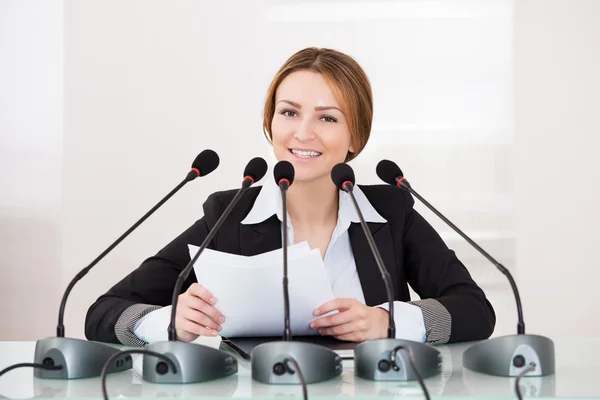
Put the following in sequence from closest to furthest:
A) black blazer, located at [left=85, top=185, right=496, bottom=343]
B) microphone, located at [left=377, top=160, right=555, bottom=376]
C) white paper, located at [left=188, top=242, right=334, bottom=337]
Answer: microphone, located at [left=377, top=160, right=555, bottom=376] → white paper, located at [left=188, top=242, right=334, bottom=337] → black blazer, located at [left=85, top=185, right=496, bottom=343]

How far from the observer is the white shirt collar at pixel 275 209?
2.19 meters

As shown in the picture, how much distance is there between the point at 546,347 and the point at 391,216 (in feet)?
3.20

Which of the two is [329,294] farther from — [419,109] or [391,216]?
[419,109]

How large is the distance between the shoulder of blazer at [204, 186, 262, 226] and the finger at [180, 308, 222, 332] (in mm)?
572

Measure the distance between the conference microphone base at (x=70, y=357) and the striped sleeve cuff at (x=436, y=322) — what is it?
71 centimetres

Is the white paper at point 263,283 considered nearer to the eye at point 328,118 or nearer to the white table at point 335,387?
the white table at point 335,387

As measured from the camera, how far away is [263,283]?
1598 millimetres

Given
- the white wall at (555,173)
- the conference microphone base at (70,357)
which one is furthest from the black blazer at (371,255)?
the white wall at (555,173)

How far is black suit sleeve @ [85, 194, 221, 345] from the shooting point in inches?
71.5

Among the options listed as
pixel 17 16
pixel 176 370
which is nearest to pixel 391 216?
→ pixel 176 370

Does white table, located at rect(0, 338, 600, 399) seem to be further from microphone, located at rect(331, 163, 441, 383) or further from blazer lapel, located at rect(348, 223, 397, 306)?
blazer lapel, located at rect(348, 223, 397, 306)

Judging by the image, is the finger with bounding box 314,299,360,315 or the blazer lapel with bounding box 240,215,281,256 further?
the blazer lapel with bounding box 240,215,281,256

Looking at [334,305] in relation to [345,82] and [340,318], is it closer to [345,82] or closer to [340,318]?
[340,318]

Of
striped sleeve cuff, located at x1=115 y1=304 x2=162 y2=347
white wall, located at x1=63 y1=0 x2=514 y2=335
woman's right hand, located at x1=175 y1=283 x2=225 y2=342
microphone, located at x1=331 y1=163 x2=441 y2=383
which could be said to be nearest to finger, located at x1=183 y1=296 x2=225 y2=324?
woman's right hand, located at x1=175 y1=283 x2=225 y2=342
